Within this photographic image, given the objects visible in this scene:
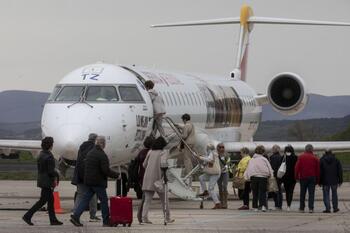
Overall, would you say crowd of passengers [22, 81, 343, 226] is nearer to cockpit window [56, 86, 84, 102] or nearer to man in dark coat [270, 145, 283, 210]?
man in dark coat [270, 145, 283, 210]

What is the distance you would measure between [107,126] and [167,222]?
531cm

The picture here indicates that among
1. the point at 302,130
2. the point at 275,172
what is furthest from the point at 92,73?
the point at 302,130

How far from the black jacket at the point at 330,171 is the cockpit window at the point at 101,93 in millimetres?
5466

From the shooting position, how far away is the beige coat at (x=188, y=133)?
108 ft

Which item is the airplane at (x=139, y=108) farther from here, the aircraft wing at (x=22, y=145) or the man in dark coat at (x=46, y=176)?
the man in dark coat at (x=46, y=176)

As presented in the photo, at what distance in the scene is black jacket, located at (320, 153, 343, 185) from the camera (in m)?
31.0

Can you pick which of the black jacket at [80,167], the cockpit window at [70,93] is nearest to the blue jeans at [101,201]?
the black jacket at [80,167]

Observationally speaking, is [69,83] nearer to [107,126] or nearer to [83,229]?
[107,126]

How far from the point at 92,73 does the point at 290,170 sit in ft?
18.6

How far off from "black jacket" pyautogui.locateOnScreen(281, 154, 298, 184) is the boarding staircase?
90.0 inches

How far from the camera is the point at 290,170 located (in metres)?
31.7

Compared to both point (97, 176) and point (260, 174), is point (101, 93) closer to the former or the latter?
point (260, 174)

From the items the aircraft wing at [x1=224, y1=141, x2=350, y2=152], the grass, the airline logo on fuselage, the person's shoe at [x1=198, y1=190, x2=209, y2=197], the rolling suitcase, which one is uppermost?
the airline logo on fuselage

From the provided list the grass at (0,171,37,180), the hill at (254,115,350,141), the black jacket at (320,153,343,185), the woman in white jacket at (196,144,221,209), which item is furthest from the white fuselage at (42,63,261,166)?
the hill at (254,115,350,141)
